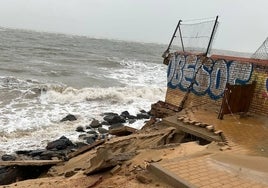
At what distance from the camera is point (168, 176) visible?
5375 mm

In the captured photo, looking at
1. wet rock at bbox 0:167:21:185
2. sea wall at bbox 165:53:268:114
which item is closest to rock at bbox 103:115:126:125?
sea wall at bbox 165:53:268:114

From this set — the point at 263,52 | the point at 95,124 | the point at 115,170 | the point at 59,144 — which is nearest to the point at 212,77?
the point at 263,52

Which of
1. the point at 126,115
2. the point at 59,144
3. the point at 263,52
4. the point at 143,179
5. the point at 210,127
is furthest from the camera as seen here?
the point at 126,115

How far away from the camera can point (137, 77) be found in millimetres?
34844

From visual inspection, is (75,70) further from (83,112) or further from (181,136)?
(181,136)

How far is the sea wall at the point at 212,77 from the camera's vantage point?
10219 millimetres

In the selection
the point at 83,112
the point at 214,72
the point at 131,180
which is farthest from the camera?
the point at 83,112

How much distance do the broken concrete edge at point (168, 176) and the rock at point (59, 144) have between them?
839 centimetres

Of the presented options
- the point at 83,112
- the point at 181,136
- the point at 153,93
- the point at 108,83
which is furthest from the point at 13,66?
the point at 181,136

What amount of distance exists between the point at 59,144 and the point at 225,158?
27.8 feet

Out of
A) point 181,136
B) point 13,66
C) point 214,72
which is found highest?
point 214,72

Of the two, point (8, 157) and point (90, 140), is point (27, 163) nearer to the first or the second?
point (8, 157)

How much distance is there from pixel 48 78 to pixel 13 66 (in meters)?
6.69

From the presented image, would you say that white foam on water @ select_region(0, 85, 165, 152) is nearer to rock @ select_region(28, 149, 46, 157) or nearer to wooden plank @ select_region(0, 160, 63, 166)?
rock @ select_region(28, 149, 46, 157)
